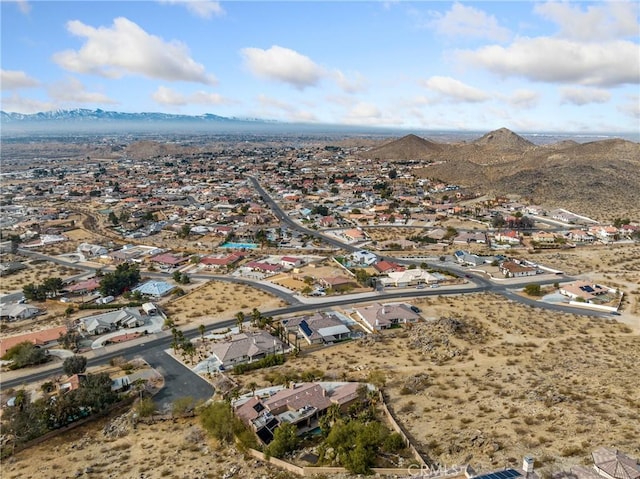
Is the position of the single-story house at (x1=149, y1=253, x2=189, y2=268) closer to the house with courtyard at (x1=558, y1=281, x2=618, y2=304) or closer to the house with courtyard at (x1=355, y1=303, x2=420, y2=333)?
the house with courtyard at (x1=355, y1=303, x2=420, y2=333)

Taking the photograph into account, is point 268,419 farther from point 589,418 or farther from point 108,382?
point 589,418

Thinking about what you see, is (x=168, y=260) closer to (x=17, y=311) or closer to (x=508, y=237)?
(x=17, y=311)

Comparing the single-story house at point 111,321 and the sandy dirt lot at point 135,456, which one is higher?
the sandy dirt lot at point 135,456

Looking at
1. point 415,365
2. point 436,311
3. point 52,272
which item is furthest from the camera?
point 52,272

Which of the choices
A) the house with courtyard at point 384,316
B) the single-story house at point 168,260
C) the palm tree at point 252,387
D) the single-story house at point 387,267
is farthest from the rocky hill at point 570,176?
the palm tree at point 252,387

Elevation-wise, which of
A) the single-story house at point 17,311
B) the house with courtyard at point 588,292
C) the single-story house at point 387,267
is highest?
the house with courtyard at point 588,292

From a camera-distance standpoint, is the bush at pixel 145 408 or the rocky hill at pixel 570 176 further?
the rocky hill at pixel 570 176

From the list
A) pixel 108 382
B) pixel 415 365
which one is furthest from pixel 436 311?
pixel 108 382

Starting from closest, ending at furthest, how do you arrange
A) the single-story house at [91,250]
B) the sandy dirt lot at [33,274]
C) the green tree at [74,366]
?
1. the green tree at [74,366]
2. the sandy dirt lot at [33,274]
3. the single-story house at [91,250]

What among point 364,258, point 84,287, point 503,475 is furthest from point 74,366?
point 364,258

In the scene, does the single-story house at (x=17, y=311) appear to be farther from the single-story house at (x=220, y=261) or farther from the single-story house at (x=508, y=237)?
the single-story house at (x=508, y=237)

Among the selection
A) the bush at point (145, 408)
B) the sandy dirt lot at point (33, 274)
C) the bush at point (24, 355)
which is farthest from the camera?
the sandy dirt lot at point (33, 274)
